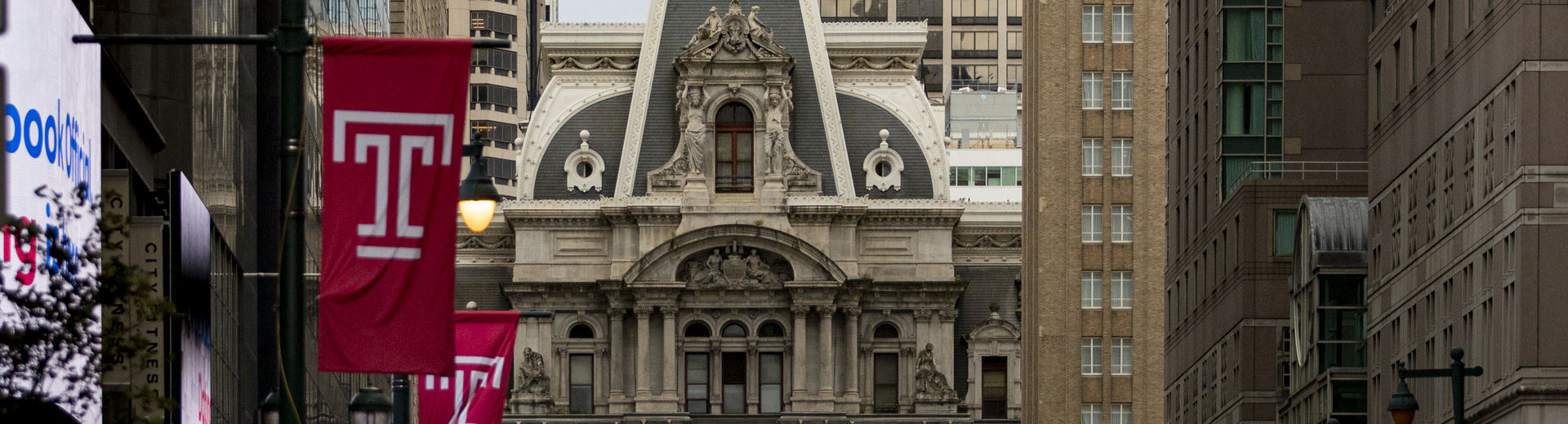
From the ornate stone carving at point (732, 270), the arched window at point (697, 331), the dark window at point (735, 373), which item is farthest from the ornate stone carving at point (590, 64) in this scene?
the dark window at point (735, 373)

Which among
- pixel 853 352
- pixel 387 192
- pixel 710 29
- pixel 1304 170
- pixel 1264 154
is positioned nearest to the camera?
pixel 387 192

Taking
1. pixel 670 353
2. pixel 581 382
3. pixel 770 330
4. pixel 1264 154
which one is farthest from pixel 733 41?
pixel 1264 154

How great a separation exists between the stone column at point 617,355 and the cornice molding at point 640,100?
4934 millimetres

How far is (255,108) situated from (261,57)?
2212 mm

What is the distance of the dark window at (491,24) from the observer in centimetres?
18488

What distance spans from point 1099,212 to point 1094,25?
698 centimetres

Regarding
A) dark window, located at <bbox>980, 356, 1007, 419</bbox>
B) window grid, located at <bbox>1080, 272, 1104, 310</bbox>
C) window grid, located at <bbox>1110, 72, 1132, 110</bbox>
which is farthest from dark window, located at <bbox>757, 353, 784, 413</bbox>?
window grid, located at <bbox>1110, 72, 1132, 110</bbox>

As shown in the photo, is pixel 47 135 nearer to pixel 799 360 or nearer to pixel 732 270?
pixel 732 270

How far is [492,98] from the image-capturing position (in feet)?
609

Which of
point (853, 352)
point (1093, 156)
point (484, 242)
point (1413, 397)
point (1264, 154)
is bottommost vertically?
point (1413, 397)

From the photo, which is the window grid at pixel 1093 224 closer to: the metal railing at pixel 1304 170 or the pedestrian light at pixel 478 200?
the metal railing at pixel 1304 170

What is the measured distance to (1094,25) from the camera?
102 m

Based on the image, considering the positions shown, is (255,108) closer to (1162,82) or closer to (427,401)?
(427,401)

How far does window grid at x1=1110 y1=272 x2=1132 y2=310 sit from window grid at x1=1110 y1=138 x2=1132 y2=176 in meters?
3.75
